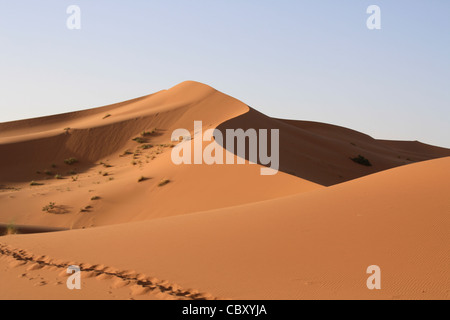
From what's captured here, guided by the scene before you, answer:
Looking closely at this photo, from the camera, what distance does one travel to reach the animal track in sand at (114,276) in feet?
17.9

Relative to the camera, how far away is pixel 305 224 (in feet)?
26.1

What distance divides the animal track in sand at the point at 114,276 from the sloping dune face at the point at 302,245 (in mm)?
136

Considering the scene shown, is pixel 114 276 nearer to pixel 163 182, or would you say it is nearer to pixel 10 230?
pixel 10 230

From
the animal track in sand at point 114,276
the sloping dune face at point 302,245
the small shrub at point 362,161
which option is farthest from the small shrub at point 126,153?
the animal track in sand at point 114,276

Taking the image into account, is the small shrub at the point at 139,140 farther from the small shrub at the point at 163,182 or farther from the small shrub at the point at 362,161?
the small shrub at the point at 163,182

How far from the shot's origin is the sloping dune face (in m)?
5.38

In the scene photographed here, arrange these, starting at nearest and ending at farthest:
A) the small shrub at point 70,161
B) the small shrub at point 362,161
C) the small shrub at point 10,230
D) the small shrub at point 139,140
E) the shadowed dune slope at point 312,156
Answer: the small shrub at point 10,230 < the shadowed dune slope at point 312,156 < the small shrub at point 362,161 < the small shrub at point 70,161 < the small shrub at point 139,140

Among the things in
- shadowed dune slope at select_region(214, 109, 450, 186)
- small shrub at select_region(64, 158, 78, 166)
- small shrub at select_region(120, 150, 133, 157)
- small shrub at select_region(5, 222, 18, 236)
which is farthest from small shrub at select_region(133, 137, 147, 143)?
small shrub at select_region(5, 222, 18, 236)

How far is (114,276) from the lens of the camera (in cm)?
625

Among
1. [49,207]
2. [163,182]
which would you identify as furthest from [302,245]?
[49,207]

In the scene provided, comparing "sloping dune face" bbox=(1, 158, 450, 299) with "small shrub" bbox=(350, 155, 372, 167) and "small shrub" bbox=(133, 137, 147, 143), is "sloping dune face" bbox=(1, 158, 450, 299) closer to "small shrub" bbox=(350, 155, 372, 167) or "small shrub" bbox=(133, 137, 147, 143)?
"small shrub" bbox=(350, 155, 372, 167)
